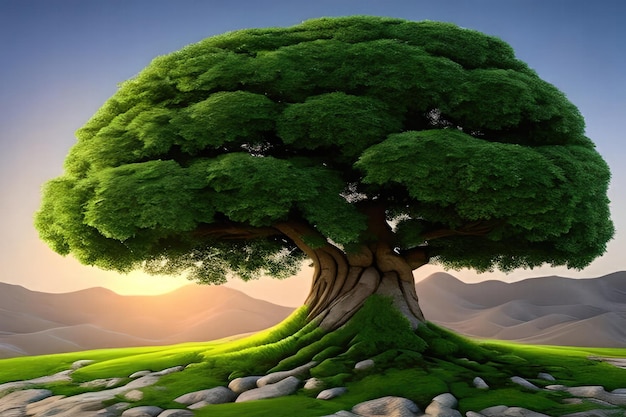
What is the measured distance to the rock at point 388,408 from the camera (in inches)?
391

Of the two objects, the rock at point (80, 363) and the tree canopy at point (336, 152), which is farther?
the rock at point (80, 363)

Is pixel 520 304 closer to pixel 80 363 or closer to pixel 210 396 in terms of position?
pixel 80 363

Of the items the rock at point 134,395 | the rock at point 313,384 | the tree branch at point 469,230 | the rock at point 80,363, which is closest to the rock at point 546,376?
the tree branch at point 469,230

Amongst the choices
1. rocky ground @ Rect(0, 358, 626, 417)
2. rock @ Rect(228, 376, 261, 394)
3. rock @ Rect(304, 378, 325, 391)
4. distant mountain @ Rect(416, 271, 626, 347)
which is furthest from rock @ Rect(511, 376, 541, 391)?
distant mountain @ Rect(416, 271, 626, 347)

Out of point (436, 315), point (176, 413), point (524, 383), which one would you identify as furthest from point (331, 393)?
point (436, 315)

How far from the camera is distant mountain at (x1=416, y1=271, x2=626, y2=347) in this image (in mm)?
45781

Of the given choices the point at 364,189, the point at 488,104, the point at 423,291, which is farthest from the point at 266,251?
the point at 423,291

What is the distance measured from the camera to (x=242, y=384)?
1211 cm

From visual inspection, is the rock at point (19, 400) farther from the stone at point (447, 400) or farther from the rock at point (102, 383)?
the stone at point (447, 400)

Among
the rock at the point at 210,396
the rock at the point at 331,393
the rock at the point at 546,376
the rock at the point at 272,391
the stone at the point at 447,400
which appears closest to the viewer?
the stone at the point at 447,400

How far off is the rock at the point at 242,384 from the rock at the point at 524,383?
504cm

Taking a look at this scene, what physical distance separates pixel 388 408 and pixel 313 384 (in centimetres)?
194

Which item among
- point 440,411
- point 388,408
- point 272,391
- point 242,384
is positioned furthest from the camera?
point 242,384

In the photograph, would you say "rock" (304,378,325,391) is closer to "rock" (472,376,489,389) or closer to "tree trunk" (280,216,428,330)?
"tree trunk" (280,216,428,330)
